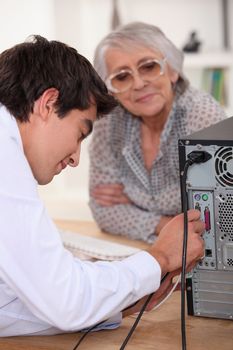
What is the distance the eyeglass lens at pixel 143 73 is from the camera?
2.21m

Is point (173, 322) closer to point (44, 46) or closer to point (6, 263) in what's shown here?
point (6, 263)

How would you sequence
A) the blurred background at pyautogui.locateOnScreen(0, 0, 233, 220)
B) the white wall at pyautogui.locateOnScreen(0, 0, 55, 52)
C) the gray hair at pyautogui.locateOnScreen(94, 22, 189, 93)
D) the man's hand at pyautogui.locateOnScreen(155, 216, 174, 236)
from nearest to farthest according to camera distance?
the man's hand at pyautogui.locateOnScreen(155, 216, 174, 236) → the gray hair at pyautogui.locateOnScreen(94, 22, 189, 93) → the blurred background at pyautogui.locateOnScreen(0, 0, 233, 220) → the white wall at pyautogui.locateOnScreen(0, 0, 55, 52)

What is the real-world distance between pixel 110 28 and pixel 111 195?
2272mm

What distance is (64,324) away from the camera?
123cm

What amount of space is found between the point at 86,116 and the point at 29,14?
316 centimetres

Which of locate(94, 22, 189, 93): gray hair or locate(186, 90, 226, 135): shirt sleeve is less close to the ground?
locate(94, 22, 189, 93): gray hair

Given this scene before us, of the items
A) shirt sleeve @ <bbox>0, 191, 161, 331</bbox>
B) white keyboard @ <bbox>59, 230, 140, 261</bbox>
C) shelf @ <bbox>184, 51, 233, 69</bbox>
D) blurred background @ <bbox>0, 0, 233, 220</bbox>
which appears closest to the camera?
shirt sleeve @ <bbox>0, 191, 161, 331</bbox>

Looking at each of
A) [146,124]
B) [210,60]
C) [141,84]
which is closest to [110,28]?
[210,60]

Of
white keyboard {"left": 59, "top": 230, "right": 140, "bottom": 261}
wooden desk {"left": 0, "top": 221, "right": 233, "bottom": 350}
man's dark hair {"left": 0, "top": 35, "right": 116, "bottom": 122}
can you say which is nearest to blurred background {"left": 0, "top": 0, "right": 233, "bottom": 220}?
white keyboard {"left": 59, "top": 230, "right": 140, "bottom": 261}

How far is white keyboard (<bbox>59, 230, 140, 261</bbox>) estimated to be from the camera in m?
1.81

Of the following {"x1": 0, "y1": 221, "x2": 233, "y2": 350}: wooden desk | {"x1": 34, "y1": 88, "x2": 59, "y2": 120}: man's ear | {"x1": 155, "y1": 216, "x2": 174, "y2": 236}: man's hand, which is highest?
{"x1": 34, "y1": 88, "x2": 59, "y2": 120}: man's ear

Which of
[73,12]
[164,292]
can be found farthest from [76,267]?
[73,12]

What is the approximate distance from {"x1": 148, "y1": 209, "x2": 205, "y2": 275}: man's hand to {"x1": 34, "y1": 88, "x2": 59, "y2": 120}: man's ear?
31cm

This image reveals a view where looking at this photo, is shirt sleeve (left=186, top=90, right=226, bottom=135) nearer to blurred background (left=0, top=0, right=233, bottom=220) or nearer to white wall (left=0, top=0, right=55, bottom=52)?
blurred background (left=0, top=0, right=233, bottom=220)
